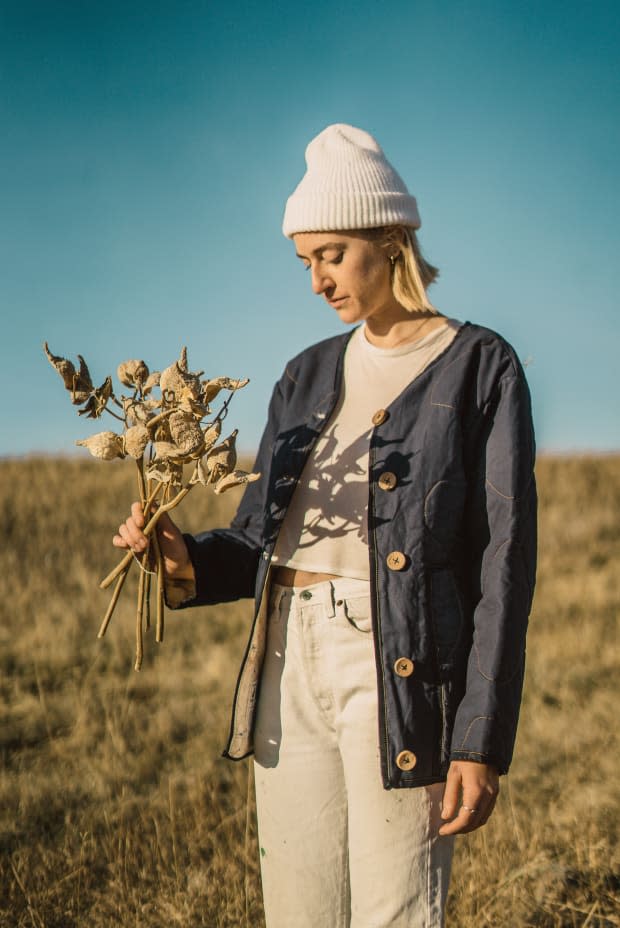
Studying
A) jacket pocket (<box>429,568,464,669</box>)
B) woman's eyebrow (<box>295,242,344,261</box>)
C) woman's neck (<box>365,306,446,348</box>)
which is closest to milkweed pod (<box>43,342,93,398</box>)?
woman's eyebrow (<box>295,242,344,261</box>)

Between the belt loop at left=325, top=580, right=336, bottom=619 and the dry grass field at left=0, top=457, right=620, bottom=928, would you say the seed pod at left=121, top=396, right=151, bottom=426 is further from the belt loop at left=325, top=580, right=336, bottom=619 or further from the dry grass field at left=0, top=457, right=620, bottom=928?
the dry grass field at left=0, top=457, right=620, bottom=928

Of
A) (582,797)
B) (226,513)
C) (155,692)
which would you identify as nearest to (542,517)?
(226,513)

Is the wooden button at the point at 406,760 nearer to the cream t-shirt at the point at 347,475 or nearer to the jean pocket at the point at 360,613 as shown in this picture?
the jean pocket at the point at 360,613

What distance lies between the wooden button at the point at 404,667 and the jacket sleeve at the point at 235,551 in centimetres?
58

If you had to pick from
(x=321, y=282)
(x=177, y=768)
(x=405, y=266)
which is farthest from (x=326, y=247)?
(x=177, y=768)

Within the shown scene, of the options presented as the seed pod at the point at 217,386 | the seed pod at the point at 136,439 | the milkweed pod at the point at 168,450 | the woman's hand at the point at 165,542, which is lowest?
the woman's hand at the point at 165,542

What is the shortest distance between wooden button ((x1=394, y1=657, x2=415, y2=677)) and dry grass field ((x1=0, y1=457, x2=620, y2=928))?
5.92 feet

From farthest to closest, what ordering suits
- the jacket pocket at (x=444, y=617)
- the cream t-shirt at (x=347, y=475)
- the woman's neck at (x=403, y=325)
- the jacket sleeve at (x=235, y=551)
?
the jacket sleeve at (x=235, y=551)
the woman's neck at (x=403, y=325)
the cream t-shirt at (x=347, y=475)
the jacket pocket at (x=444, y=617)

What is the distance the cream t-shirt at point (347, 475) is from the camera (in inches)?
83.9

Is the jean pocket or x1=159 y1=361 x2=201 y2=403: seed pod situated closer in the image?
x1=159 y1=361 x2=201 y2=403: seed pod

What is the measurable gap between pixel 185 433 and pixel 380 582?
529 mm

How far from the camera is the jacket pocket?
6.65 feet

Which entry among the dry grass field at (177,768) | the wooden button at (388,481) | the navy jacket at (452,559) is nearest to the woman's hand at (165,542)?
the navy jacket at (452,559)

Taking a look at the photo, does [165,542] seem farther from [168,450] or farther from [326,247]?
[326,247]
